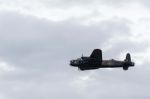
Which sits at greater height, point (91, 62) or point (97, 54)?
point (97, 54)

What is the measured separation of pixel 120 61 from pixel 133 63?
3.69 meters

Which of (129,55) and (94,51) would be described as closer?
(94,51)

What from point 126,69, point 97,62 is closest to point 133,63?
point 126,69

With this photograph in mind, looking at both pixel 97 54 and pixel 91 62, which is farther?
pixel 91 62

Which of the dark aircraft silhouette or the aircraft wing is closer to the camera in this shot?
the aircraft wing

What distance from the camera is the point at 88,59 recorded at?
159375mm

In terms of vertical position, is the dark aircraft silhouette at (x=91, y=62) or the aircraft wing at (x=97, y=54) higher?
the aircraft wing at (x=97, y=54)

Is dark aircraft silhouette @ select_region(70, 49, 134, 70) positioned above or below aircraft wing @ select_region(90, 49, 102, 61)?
below

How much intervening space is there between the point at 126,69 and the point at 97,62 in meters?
11.5

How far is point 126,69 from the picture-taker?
16675 centimetres

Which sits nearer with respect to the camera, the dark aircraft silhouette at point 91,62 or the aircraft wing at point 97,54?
the aircraft wing at point 97,54

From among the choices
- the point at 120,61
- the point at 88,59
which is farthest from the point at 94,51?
the point at 120,61

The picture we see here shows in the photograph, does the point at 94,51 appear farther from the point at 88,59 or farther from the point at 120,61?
the point at 120,61

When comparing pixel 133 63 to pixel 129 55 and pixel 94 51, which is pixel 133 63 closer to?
pixel 129 55
